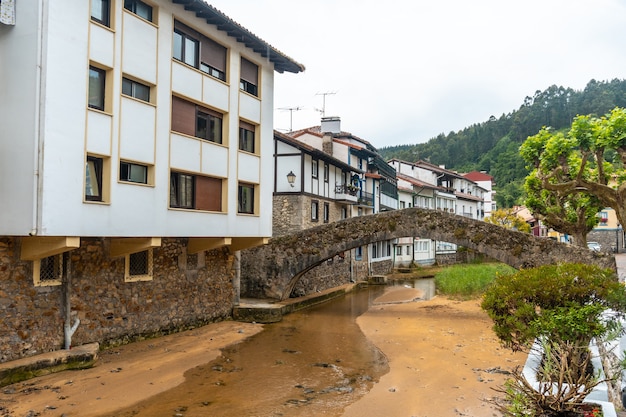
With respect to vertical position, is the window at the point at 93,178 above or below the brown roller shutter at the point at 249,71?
below

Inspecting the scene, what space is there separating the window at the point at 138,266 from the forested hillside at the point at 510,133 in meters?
83.9

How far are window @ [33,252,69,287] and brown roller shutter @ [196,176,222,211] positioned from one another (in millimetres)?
3885

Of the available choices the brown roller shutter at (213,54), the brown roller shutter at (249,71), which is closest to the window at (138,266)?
the brown roller shutter at (213,54)

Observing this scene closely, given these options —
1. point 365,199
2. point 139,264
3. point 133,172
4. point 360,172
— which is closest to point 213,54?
point 133,172

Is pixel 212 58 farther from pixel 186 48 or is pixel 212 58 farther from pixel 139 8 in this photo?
pixel 139 8

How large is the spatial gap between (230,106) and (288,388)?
8.70m

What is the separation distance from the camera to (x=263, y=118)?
16547mm

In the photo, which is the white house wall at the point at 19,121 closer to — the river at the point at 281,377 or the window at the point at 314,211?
the river at the point at 281,377

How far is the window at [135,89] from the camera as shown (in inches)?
458

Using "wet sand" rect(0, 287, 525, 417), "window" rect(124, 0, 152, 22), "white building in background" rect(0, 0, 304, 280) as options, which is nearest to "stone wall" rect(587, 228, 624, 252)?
"wet sand" rect(0, 287, 525, 417)

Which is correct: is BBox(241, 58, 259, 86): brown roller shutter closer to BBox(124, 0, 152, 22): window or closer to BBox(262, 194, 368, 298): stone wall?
BBox(124, 0, 152, 22): window

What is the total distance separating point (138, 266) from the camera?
13.4 meters

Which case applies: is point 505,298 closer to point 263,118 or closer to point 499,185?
point 263,118

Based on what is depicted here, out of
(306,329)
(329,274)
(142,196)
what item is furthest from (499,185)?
(142,196)
